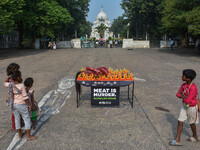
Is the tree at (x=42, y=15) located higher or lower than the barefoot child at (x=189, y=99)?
higher

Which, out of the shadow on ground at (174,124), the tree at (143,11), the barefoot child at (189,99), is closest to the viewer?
the barefoot child at (189,99)

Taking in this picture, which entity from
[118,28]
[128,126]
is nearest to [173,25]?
[128,126]

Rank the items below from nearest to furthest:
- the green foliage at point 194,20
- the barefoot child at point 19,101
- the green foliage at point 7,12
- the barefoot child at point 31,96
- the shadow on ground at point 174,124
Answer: the barefoot child at point 19,101 → the barefoot child at point 31,96 → the shadow on ground at point 174,124 → the green foliage at point 7,12 → the green foliage at point 194,20

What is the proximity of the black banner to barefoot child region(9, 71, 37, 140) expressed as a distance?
2097 millimetres

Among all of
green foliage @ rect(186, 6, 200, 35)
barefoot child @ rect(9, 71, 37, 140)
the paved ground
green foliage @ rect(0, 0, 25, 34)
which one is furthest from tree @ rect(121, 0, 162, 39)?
barefoot child @ rect(9, 71, 37, 140)

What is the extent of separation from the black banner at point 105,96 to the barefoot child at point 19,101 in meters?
2.10

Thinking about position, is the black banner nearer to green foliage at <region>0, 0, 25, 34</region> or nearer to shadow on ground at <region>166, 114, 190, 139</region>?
shadow on ground at <region>166, 114, 190, 139</region>

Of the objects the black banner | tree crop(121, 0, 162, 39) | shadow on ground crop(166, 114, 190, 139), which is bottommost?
shadow on ground crop(166, 114, 190, 139)

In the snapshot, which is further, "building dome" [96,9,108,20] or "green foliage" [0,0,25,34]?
"building dome" [96,9,108,20]

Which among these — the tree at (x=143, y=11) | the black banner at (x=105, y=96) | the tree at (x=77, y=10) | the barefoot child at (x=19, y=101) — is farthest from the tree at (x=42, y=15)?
the barefoot child at (x=19, y=101)

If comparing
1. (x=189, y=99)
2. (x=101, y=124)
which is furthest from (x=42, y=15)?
(x=189, y=99)

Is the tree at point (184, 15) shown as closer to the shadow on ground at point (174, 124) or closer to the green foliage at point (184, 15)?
the green foliage at point (184, 15)

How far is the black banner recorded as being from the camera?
5.56 metres

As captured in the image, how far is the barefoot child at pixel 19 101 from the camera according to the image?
12.4ft
